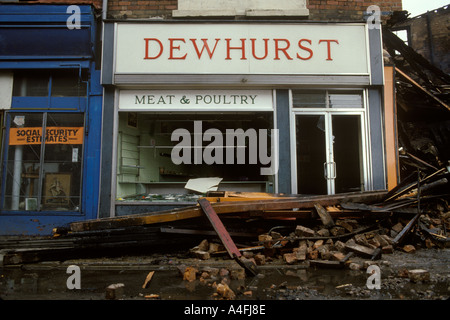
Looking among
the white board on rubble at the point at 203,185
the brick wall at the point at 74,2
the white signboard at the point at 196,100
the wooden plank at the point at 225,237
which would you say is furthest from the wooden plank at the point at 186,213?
the brick wall at the point at 74,2

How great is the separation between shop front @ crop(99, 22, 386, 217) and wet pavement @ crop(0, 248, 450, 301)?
8.09 feet

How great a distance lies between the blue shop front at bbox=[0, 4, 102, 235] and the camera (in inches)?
266

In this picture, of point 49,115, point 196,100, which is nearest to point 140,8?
point 196,100

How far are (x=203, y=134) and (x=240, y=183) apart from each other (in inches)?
76.1

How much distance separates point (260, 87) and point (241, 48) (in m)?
1.01

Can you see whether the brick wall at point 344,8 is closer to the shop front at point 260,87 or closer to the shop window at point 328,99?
the shop front at point 260,87

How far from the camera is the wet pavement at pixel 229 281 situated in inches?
119

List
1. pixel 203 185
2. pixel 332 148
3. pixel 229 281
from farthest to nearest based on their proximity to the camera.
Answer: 1. pixel 203 185
2. pixel 332 148
3. pixel 229 281

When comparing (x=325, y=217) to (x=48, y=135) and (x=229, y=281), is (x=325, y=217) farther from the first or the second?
(x=48, y=135)

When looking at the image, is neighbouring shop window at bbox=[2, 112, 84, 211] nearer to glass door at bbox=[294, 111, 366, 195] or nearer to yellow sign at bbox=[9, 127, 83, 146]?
yellow sign at bbox=[9, 127, 83, 146]

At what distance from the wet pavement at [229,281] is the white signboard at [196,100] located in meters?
3.70

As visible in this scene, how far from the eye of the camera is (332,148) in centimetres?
695

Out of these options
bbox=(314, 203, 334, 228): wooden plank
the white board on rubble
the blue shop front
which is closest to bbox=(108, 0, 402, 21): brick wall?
the blue shop front
